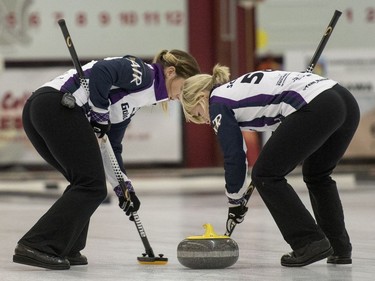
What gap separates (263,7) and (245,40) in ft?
1.70

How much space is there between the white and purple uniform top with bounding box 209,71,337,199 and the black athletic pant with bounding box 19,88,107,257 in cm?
60

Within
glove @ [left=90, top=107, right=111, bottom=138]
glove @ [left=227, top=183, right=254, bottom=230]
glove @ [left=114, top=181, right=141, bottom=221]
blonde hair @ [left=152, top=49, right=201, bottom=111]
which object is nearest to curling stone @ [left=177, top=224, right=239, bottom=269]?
glove @ [left=227, top=183, right=254, bottom=230]

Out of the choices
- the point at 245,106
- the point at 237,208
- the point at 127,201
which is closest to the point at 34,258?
the point at 127,201

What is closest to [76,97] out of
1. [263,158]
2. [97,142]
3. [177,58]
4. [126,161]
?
[97,142]

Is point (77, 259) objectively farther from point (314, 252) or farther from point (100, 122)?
point (314, 252)

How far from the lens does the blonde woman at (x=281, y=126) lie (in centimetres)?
438

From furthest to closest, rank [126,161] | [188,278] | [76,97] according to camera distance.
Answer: [126,161]
[76,97]
[188,278]

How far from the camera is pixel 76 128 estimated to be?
15.0ft

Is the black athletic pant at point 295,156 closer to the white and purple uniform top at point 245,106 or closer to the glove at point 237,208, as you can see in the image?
the white and purple uniform top at point 245,106

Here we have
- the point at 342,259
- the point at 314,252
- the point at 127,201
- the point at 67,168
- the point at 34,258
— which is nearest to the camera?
the point at 314,252

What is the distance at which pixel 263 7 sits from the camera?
43.8 feet

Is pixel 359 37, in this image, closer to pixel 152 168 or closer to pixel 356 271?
pixel 152 168

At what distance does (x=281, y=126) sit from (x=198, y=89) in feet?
1.39

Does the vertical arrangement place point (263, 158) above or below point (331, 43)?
above
